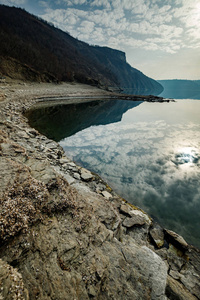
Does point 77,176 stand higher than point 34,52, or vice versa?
point 34,52

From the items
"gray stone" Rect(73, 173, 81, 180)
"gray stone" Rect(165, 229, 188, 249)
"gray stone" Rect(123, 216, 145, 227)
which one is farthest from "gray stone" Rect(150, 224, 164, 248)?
"gray stone" Rect(73, 173, 81, 180)

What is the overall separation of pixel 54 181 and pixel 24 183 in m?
0.73

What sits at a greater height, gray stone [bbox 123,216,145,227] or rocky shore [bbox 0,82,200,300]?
rocky shore [bbox 0,82,200,300]

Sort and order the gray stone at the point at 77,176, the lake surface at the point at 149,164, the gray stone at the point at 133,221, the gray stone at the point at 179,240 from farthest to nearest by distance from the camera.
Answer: the gray stone at the point at 77,176 < the lake surface at the point at 149,164 < the gray stone at the point at 133,221 < the gray stone at the point at 179,240

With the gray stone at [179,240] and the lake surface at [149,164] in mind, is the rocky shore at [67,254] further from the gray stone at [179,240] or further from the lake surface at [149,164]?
the lake surface at [149,164]

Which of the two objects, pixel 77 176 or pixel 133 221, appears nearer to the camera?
pixel 133 221

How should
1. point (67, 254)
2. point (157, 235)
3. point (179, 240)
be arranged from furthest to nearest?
point (157, 235)
point (179, 240)
point (67, 254)

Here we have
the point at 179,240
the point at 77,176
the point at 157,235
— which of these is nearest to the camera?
the point at 179,240

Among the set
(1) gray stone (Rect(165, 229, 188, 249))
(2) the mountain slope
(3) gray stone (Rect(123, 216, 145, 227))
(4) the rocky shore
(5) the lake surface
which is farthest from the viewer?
(2) the mountain slope

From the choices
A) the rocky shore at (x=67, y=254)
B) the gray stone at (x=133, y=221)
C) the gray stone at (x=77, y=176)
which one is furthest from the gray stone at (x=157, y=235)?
the gray stone at (x=77, y=176)

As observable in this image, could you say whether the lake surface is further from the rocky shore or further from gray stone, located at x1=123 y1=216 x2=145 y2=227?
the rocky shore

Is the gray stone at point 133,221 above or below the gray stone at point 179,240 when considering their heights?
above

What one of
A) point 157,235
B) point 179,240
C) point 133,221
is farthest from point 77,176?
point 179,240

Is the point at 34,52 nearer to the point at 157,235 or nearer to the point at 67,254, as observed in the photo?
the point at 67,254
